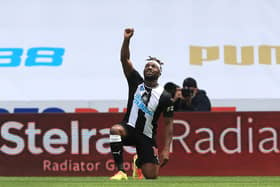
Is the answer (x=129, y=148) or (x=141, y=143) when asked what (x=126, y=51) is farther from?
(x=129, y=148)

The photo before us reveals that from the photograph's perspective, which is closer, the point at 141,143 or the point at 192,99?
the point at 141,143

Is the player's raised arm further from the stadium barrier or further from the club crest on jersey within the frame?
the stadium barrier

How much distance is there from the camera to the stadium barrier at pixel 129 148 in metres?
17.4

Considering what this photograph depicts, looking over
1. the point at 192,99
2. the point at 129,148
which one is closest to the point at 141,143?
the point at 129,148

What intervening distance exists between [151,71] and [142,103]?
483 mm

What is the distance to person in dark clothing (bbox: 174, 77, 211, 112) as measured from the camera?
58.7 feet

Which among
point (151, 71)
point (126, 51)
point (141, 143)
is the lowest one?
point (141, 143)

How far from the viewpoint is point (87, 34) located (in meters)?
20.6

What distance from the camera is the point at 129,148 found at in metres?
17.5

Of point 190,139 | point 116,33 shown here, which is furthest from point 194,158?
point 116,33

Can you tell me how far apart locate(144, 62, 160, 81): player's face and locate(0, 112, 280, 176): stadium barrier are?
3.38 m

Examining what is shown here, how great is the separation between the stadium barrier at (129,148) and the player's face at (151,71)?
338 cm

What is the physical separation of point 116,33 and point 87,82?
46.3 inches

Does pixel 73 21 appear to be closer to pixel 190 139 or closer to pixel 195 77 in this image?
Answer: pixel 195 77
